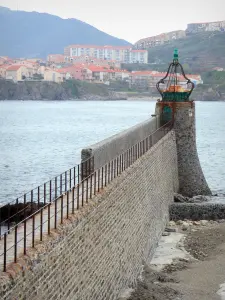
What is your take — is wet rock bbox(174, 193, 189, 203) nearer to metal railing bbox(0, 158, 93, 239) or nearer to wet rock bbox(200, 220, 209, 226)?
wet rock bbox(200, 220, 209, 226)

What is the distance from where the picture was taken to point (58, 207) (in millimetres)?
11914

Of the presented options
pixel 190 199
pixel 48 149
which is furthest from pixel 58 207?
pixel 48 149

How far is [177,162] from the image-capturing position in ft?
92.1

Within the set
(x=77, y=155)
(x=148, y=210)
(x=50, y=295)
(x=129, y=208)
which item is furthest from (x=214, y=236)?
(x=77, y=155)

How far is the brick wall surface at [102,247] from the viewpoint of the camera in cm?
895

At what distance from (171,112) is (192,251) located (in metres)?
10.3

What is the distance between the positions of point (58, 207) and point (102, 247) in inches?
46.8

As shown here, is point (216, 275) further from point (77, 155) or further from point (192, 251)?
point (77, 155)

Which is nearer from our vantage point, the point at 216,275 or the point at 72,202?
the point at 72,202

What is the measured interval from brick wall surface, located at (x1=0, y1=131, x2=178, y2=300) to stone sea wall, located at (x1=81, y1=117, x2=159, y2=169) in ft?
2.20

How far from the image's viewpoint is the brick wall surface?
8.95 m

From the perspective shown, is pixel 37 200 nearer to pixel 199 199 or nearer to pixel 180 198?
pixel 180 198

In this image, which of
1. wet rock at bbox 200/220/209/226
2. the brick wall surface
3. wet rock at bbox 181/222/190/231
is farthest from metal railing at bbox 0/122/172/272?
wet rock at bbox 200/220/209/226

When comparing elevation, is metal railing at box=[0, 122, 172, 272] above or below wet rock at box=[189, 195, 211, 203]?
above
